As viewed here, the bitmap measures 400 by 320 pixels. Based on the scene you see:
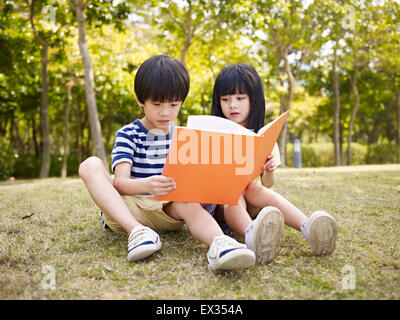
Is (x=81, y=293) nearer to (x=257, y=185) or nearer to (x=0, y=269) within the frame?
(x=0, y=269)

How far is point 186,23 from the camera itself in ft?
23.1

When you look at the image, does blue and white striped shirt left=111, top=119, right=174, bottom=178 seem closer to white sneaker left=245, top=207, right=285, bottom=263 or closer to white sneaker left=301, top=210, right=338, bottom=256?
white sneaker left=245, top=207, right=285, bottom=263

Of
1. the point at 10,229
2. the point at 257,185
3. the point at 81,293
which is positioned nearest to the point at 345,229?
the point at 257,185

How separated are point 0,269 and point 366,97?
1297 cm

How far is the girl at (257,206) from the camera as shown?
1.39 m

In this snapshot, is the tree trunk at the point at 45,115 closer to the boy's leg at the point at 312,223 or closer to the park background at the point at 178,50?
the park background at the point at 178,50

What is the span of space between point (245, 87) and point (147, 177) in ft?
2.42

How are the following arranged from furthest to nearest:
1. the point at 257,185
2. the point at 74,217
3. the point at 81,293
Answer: the point at 74,217
the point at 257,185
the point at 81,293

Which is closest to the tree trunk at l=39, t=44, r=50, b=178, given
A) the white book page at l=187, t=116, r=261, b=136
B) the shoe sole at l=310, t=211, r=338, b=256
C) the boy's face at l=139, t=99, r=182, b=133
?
the boy's face at l=139, t=99, r=182, b=133

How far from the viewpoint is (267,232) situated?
4.55ft

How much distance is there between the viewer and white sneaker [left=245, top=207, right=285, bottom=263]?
4.50 feet

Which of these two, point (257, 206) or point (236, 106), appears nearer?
point (257, 206)

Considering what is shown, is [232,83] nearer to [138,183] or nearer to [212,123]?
[212,123]

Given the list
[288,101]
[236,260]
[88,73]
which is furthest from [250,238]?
[288,101]
